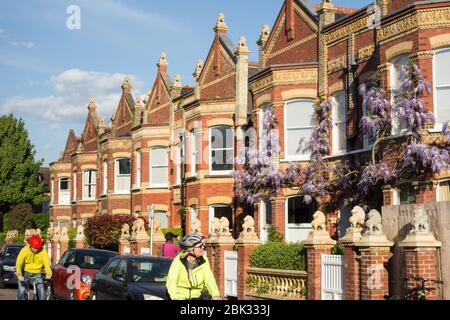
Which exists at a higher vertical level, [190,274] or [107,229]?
[107,229]

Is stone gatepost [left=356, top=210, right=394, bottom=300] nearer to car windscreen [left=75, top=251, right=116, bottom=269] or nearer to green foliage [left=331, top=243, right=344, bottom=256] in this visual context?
green foliage [left=331, top=243, right=344, bottom=256]

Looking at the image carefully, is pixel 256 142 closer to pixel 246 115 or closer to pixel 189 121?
pixel 246 115

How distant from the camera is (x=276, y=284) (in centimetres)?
1744

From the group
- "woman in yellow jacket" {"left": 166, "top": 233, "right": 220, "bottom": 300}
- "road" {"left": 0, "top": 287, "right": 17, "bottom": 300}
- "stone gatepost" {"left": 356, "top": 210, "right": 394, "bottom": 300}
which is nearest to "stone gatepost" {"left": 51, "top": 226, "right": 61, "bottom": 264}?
"road" {"left": 0, "top": 287, "right": 17, "bottom": 300}

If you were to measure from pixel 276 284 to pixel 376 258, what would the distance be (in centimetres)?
465

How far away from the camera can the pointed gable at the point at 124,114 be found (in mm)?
42781

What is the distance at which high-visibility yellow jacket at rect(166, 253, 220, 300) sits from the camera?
846 centimetres

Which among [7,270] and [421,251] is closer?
[421,251]

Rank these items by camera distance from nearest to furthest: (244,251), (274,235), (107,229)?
(244,251) < (274,235) < (107,229)

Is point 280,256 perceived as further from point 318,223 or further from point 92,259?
point 92,259

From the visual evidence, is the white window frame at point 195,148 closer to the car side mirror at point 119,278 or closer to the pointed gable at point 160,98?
the pointed gable at point 160,98

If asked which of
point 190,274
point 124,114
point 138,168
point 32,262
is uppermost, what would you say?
point 124,114

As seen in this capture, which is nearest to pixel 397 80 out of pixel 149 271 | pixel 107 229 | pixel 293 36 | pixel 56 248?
pixel 293 36

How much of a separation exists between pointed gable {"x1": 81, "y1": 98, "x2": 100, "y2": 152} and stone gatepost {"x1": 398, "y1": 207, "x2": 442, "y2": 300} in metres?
37.4
